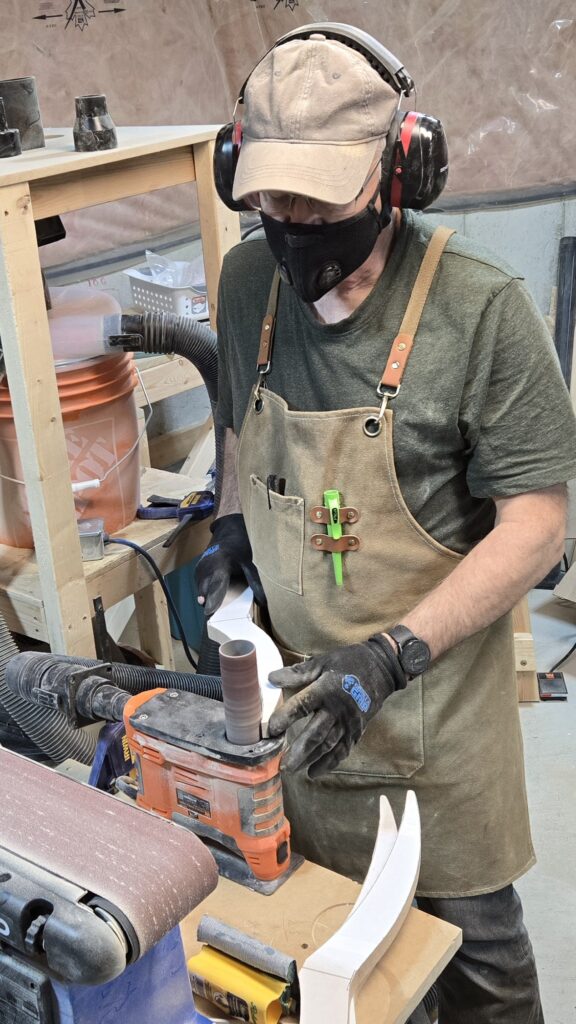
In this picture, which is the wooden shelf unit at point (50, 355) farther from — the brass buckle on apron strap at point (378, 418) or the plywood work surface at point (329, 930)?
the plywood work surface at point (329, 930)

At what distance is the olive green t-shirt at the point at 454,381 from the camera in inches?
62.6

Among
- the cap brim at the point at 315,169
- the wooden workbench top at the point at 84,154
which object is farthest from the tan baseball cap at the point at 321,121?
the wooden workbench top at the point at 84,154

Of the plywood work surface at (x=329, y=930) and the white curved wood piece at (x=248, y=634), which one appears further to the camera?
the white curved wood piece at (x=248, y=634)

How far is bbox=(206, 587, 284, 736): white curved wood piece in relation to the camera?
1.51 m

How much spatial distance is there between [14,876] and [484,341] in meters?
1.06

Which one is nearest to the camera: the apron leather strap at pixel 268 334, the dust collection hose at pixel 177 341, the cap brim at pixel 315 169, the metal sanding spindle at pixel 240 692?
the metal sanding spindle at pixel 240 692

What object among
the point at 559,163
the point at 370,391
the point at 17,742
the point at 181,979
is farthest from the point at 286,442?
the point at 559,163

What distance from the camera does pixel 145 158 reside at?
2.10 metres

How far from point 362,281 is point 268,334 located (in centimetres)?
21

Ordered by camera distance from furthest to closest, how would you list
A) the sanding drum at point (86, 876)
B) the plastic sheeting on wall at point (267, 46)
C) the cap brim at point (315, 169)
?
the plastic sheeting on wall at point (267, 46), the cap brim at point (315, 169), the sanding drum at point (86, 876)

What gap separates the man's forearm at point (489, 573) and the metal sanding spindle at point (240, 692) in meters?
0.37

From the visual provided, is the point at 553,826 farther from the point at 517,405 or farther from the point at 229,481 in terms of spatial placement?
the point at 517,405

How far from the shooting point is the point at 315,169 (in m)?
1.48

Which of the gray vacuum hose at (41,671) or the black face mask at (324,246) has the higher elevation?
the black face mask at (324,246)
